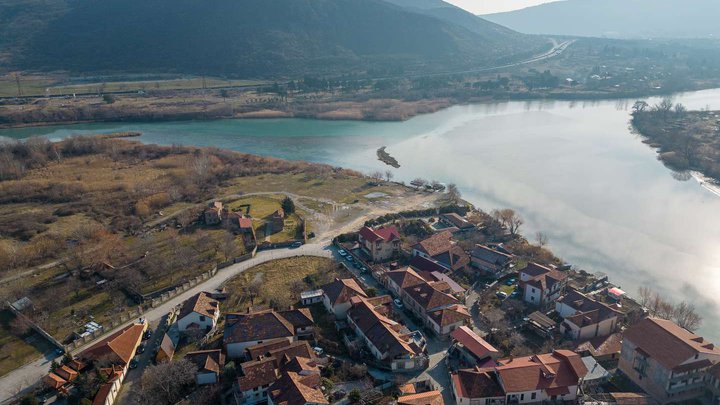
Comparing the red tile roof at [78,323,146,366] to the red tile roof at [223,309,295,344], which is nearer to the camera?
the red tile roof at [78,323,146,366]

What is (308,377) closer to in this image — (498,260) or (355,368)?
(355,368)

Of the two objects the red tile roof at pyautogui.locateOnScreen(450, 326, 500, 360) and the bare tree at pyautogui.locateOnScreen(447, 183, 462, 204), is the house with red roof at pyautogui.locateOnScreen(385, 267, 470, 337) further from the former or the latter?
the bare tree at pyautogui.locateOnScreen(447, 183, 462, 204)

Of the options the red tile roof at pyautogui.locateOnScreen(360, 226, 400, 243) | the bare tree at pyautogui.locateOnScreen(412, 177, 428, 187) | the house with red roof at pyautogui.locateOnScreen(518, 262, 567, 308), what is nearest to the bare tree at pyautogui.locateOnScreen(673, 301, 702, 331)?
the house with red roof at pyautogui.locateOnScreen(518, 262, 567, 308)

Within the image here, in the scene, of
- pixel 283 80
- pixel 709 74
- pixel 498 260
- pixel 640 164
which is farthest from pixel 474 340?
pixel 709 74

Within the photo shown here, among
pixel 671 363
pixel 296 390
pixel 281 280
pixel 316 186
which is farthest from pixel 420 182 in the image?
pixel 296 390

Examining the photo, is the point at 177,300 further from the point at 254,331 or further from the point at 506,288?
the point at 506,288

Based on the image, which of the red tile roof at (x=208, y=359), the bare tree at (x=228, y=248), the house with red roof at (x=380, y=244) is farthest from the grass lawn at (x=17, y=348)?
the house with red roof at (x=380, y=244)
